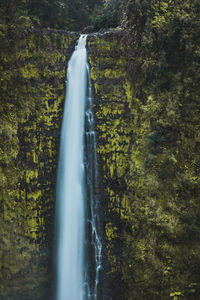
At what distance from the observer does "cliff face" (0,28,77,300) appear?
6469 mm

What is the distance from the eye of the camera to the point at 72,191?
6.99 metres

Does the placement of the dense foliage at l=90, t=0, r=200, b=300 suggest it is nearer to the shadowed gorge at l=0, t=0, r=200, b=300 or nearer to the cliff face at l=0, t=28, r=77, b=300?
the shadowed gorge at l=0, t=0, r=200, b=300

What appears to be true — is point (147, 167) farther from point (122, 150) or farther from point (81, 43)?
point (81, 43)

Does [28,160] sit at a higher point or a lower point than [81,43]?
lower

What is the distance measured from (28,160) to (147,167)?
3570mm

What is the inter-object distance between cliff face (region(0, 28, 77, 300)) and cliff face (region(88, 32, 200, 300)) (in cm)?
159

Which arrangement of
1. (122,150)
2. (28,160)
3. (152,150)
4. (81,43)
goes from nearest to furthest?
(152,150) < (28,160) < (122,150) < (81,43)

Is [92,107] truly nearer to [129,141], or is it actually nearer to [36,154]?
[129,141]

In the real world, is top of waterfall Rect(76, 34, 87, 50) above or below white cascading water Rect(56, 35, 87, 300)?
above

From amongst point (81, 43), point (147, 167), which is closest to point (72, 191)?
point (147, 167)

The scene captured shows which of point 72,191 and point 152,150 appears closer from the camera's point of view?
point 152,150

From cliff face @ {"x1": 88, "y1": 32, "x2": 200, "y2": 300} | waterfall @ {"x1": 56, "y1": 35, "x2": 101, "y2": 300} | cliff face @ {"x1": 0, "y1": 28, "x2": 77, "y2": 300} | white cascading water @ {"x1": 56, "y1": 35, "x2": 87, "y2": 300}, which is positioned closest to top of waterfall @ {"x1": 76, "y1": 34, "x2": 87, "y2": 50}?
white cascading water @ {"x1": 56, "y1": 35, "x2": 87, "y2": 300}

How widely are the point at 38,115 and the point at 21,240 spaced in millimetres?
3791

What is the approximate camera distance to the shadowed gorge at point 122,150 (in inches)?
240
